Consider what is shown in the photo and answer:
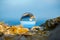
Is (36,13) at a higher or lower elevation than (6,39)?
higher

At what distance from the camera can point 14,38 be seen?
106cm

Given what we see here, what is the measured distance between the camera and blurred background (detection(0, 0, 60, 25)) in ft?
6.11

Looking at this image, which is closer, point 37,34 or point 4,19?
point 37,34

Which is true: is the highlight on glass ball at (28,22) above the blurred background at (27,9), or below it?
below

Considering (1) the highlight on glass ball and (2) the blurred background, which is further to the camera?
(2) the blurred background

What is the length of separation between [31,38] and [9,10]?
93cm

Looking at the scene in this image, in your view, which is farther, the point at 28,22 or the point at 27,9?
the point at 27,9

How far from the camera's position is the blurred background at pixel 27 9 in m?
1.86

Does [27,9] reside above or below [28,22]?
above

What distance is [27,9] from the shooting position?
1.88 meters

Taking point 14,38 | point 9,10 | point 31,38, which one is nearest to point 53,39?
point 31,38

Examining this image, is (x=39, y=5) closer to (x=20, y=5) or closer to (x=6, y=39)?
(x=20, y=5)

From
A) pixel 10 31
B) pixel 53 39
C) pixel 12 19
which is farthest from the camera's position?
pixel 12 19

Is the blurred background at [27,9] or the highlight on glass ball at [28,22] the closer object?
the highlight on glass ball at [28,22]
